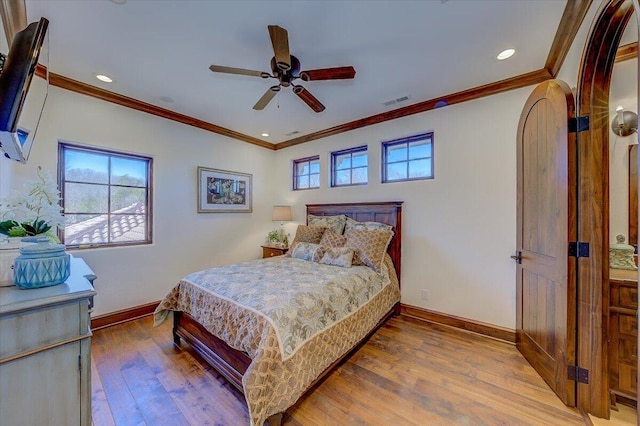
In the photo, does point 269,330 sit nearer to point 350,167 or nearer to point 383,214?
point 383,214

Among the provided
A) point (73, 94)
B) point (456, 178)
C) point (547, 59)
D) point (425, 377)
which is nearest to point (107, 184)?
point (73, 94)

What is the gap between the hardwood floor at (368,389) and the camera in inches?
65.2

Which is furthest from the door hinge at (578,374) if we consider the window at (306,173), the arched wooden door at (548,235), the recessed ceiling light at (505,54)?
the window at (306,173)

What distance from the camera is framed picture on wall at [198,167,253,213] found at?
3.86 metres

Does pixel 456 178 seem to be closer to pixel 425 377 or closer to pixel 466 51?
pixel 466 51

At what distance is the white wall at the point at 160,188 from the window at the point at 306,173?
0.72 meters

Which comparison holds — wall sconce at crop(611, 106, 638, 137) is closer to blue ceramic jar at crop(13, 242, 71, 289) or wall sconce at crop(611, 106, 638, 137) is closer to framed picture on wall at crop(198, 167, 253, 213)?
blue ceramic jar at crop(13, 242, 71, 289)

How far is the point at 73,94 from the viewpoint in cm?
272

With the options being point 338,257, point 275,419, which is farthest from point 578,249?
point 275,419

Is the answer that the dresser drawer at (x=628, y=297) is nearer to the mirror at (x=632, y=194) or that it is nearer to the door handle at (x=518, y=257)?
the mirror at (x=632, y=194)

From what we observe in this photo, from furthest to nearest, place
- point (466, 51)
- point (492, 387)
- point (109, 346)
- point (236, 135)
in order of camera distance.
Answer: point (236, 135) < point (109, 346) < point (466, 51) < point (492, 387)

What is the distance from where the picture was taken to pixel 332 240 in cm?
338

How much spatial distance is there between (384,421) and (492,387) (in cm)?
97

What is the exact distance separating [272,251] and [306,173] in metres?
1.56
